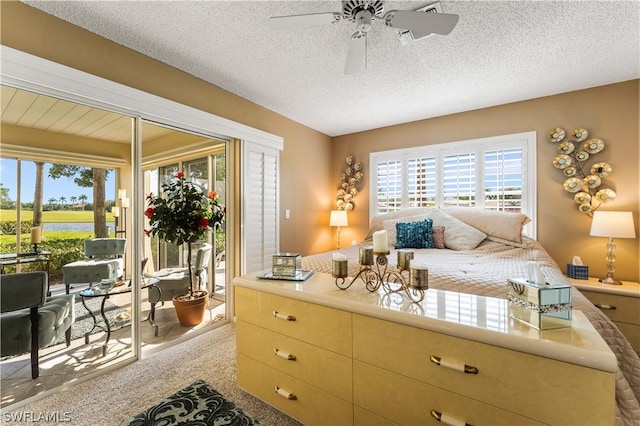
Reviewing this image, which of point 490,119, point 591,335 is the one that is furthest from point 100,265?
point 490,119

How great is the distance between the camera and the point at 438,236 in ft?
9.52

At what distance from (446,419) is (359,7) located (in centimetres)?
210

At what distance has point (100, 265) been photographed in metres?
2.19

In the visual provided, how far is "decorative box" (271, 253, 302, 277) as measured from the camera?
169cm

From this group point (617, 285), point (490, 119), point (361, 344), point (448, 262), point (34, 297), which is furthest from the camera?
point (490, 119)

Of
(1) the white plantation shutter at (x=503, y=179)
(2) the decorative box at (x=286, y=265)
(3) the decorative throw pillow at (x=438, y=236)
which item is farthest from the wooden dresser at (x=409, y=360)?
(1) the white plantation shutter at (x=503, y=179)

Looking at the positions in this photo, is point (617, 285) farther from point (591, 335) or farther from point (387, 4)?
point (387, 4)

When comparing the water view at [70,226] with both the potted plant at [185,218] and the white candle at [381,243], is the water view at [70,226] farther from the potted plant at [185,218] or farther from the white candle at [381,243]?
the white candle at [381,243]

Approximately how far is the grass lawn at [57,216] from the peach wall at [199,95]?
1018mm

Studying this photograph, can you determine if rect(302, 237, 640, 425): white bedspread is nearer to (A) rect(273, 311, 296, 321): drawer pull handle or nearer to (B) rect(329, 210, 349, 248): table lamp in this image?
(A) rect(273, 311, 296, 321): drawer pull handle

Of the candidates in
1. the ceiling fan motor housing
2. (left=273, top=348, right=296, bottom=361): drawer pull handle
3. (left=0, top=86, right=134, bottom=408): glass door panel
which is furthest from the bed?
(left=0, top=86, right=134, bottom=408): glass door panel

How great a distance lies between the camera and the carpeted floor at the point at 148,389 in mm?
1632

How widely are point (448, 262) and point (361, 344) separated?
1.16 metres

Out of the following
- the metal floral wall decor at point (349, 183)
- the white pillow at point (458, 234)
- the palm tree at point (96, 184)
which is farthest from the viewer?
the metal floral wall decor at point (349, 183)
